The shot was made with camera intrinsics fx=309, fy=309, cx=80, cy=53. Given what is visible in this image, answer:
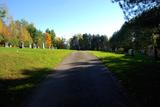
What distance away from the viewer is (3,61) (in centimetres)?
2627

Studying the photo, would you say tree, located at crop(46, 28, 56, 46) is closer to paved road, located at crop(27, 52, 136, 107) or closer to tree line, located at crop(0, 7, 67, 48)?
tree line, located at crop(0, 7, 67, 48)

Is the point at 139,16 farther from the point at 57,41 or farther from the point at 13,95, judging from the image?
the point at 57,41

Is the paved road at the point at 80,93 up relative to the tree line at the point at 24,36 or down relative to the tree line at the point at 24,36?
down

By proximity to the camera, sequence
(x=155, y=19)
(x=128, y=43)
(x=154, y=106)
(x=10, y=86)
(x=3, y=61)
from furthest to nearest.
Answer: (x=128, y=43) < (x=3, y=61) < (x=155, y=19) < (x=10, y=86) < (x=154, y=106)

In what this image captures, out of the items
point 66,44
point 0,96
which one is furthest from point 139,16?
point 66,44

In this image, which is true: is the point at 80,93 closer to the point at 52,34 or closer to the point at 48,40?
the point at 48,40

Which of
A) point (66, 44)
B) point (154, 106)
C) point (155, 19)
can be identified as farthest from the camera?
point (66, 44)

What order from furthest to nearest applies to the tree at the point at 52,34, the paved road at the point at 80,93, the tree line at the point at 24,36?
the tree at the point at 52,34 → the tree line at the point at 24,36 → the paved road at the point at 80,93

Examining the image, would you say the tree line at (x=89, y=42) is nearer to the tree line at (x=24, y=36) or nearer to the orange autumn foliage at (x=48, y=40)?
the tree line at (x=24, y=36)

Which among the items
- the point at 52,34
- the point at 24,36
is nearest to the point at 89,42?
the point at 52,34

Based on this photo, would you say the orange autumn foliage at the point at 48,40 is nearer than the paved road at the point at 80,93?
No

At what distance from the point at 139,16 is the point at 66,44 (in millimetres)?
160736

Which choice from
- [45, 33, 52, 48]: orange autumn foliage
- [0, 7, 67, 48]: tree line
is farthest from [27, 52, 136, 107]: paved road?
[45, 33, 52, 48]: orange autumn foliage

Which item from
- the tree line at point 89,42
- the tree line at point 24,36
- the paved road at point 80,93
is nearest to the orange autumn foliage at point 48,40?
the tree line at point 24,36
